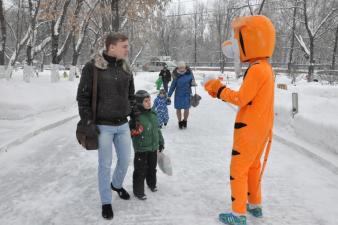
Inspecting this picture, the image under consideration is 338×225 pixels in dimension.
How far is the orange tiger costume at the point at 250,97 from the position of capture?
12.7 ft

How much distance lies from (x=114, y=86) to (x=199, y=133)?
566 cm

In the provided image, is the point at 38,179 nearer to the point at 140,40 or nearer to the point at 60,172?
the point at 60,172

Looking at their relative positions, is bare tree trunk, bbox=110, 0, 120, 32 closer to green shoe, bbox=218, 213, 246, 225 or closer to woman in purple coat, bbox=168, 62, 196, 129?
woman in purple coat, bbox=168, 62, 196, 129

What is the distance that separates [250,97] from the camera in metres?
3.82

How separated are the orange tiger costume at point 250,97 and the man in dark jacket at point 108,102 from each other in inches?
35.4

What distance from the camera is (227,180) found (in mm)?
5758

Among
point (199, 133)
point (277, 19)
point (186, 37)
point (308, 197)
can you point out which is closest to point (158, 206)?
point (308, 197)

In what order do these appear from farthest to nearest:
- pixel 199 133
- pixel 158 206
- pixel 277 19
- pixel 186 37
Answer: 1. pixel 186 37
2. pixel 277 19
3. pixel 199 133
4. pixel 158 206

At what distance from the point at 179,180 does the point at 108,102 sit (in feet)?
6.69

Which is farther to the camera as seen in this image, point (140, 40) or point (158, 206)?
point (140, 40)

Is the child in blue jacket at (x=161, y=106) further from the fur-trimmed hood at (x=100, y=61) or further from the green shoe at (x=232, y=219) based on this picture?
the green shoe at (x=232, y=219)

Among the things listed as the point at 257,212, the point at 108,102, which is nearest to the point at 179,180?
the point at 257,212

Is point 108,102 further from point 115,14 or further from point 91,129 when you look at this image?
point 115,14

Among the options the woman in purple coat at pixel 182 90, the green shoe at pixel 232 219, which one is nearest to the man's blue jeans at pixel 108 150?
the green shoe at pixel 232 219
